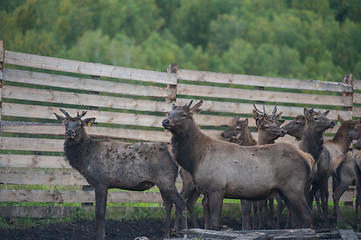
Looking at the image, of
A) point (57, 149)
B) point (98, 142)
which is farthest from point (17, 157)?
point (98, 142)

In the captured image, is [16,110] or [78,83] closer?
[16,110]

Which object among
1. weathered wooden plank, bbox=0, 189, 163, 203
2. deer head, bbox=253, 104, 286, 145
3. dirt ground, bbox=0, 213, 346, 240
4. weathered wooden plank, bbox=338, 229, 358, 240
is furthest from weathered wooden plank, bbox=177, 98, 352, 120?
weathered wooden plank, bbox=338, 229, 358, 240

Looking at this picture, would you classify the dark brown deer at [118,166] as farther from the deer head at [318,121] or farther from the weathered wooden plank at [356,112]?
the weathered wooden plank at [356,112]

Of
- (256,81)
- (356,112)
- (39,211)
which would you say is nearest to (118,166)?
(39,211)

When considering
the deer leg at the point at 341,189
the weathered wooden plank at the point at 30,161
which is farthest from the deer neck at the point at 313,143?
the weathered wooden plank at the point at 30,161

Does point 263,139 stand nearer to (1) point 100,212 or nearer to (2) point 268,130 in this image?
(2) point 268,130

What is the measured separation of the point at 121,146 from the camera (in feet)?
30.5

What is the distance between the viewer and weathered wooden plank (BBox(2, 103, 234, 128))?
32.0 feet

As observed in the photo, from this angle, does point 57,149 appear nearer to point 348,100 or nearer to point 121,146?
point 121,146

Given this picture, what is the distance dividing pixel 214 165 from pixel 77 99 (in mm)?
4421

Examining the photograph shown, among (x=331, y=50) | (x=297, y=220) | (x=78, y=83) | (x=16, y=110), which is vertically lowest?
(x=297, y=220)

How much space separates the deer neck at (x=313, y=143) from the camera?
31.9 feet

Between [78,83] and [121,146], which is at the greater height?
[78,83]

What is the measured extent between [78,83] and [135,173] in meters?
3.16
